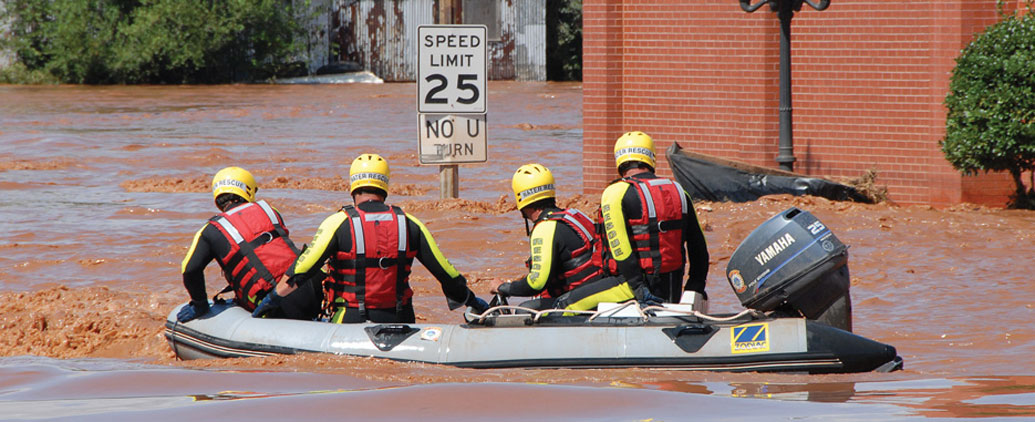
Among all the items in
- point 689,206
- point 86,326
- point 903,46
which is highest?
point 903,46

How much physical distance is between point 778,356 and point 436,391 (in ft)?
6.26

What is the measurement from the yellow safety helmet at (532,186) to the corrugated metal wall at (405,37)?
32000 millimetres

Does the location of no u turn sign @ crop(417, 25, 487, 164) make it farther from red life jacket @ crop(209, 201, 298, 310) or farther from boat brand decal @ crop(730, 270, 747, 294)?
boat brand decal @ crop(730, 270, 747, 294)

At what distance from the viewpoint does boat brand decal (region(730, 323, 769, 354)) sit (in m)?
6.68

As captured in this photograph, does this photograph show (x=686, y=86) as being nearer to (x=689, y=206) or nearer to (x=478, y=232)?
(x=478, y=232)

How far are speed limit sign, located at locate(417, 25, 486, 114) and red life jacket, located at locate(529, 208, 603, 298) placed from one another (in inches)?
197

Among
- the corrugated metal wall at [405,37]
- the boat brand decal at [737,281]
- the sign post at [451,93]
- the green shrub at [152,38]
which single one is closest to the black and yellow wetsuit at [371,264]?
the boat brand decal at [737,281]

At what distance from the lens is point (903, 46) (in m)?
14.0

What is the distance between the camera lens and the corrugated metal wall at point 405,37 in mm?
39000

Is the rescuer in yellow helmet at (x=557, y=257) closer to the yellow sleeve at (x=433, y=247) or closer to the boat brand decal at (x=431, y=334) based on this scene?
the yellow sleeve at (x=433, y=247)

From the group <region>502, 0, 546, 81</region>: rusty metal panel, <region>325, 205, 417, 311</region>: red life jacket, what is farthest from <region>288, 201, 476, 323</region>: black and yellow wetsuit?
<region>502, 0, 546, 81</region>: rusty metal panel

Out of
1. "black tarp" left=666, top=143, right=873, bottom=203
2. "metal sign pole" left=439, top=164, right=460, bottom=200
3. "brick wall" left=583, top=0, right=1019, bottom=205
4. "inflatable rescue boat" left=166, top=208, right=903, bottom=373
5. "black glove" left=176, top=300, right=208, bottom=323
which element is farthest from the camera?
"brick wall" left=583, top=0, right=1019, bottom=205

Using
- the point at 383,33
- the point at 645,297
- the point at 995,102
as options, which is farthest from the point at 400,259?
the point at 383,33

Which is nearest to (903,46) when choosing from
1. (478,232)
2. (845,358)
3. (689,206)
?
(478,232)
